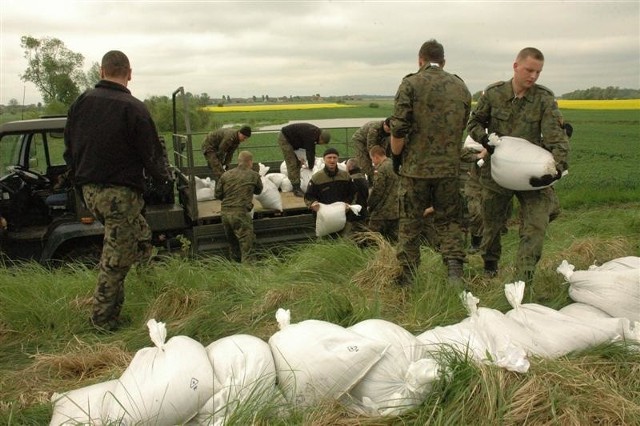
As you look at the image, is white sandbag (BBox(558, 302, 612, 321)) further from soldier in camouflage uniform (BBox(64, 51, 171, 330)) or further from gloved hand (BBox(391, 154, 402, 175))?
soldier in camouflage uniform (BBox(64, 51, 171, 330))

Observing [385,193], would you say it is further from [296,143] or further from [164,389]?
[164,389]

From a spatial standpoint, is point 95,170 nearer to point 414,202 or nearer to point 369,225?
point 414,202

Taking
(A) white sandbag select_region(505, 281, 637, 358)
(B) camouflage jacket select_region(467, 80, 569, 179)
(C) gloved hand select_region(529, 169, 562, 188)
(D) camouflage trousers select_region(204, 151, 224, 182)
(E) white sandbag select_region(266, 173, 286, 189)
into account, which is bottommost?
(A) white sandbag select_region(505, 281, 637, 358)

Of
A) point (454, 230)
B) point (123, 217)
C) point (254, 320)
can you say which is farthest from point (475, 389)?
point (123, 217)

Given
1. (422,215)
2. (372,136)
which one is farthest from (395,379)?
(372,136)

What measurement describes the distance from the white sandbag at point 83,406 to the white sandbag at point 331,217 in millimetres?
3588

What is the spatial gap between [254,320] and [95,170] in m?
1.40

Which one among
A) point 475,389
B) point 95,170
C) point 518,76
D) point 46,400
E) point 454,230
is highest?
point 518,76

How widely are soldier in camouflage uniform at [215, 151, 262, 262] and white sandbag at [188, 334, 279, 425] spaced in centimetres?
298

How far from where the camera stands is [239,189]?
5.75 metres

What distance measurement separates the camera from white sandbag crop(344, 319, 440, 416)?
87.4 inches

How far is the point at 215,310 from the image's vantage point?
3562 mm

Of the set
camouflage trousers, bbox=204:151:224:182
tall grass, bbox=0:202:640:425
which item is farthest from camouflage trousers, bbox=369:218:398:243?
camouflage trousers, bbox=204:151:224:182

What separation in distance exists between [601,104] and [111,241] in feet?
184
